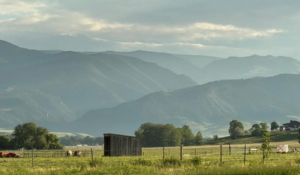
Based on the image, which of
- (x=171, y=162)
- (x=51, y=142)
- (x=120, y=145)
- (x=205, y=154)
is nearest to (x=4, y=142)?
(x=51, y=142)

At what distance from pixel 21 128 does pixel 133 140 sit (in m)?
59.3

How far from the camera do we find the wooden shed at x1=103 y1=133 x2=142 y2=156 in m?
94.3

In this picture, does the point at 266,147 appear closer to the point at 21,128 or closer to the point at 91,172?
the point at 91,172

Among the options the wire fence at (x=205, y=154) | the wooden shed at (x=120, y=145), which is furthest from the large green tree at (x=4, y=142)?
the wooden shed at (x=120, y=145)

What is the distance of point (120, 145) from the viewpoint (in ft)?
318

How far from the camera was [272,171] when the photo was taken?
4134cm

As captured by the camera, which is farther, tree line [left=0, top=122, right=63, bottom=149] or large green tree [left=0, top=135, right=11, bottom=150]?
tree line [left=0, top=122, right=63, bottom=149]

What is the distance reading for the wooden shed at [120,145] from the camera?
3713 inches

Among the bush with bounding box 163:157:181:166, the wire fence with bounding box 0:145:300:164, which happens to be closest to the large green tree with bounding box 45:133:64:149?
the wire fence with bounding box 0:145:300:164

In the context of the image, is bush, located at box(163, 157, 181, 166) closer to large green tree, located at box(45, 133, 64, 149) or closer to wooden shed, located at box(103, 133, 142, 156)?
wooden shed, located at box(103, 133, 142, 156)

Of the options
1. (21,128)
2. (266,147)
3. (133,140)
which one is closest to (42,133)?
(21,128)

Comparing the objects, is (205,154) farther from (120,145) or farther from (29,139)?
(29,139)

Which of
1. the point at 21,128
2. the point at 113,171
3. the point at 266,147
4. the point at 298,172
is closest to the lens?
the point at 298,172

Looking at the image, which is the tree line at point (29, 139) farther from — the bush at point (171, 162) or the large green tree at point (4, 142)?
the bush at point (171, 162)
